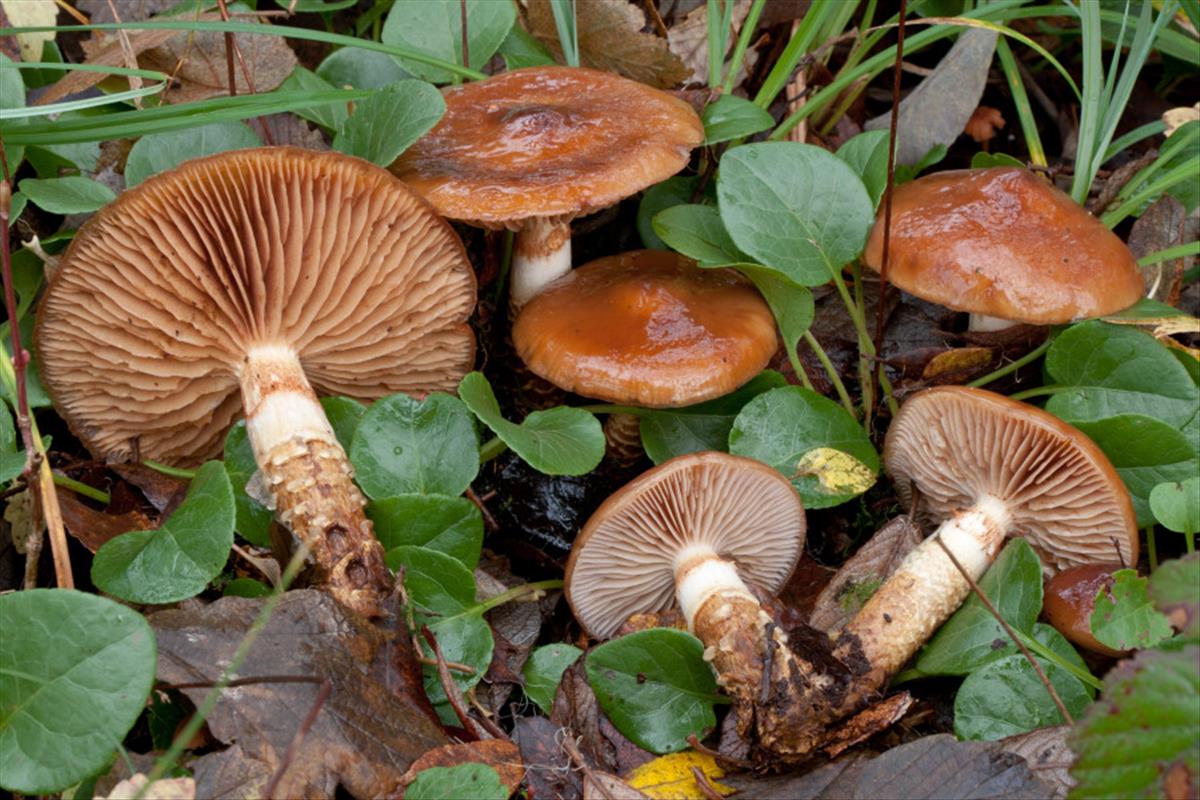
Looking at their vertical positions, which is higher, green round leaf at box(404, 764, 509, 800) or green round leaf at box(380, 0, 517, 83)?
green round leaf at box(380, 0, 517, 83)

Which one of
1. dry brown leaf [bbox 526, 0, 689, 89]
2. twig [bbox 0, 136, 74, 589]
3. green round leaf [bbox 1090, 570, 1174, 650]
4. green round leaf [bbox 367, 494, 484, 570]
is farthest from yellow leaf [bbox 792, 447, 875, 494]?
twig [bbox 0, 136, 74, 589]

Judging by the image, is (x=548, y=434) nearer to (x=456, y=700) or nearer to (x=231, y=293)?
(x=456, y=700)

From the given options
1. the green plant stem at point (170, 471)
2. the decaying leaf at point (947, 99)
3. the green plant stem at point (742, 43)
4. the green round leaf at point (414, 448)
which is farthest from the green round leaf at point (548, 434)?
the decaying leaf at point (947, 99)

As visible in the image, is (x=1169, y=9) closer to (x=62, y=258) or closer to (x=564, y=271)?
(x=564, y=271)

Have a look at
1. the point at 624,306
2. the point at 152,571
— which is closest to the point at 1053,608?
the point at 624,306

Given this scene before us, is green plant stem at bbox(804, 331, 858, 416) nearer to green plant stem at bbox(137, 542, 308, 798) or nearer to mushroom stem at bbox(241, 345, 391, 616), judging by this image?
mushroom stem at bbox(241, 345, 391, 616)

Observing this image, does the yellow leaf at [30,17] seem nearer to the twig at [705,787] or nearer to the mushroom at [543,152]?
the mushroom at [543,152]
